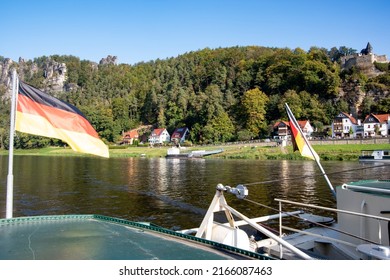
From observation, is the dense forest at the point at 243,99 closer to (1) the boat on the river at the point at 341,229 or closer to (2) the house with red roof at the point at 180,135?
(2) the house with red roof at the point at 180,135

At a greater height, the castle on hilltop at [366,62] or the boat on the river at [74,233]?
the castle on hilltop at [366,62]

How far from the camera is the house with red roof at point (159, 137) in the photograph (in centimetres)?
15238

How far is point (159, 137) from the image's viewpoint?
6024 inches

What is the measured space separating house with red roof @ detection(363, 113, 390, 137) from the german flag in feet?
365

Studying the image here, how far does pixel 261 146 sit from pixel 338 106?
39660 mm

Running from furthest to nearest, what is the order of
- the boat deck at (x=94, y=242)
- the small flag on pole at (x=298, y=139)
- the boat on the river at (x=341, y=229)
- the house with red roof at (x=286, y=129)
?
the house with red roof at (x=286, y=129), the small flag on pole at (x=298, y=139), the boat on the river at (x=341, y=229), the boat deck at (x=94, y=242)

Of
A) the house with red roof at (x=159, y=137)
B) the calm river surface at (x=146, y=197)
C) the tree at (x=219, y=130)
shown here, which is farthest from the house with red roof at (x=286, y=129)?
the calm river surface at (x=146, y=197)

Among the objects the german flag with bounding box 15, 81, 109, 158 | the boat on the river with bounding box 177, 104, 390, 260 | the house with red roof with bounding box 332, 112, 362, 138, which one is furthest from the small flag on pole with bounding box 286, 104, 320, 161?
the house with red roof with bounding box 332, 112, 362, 138

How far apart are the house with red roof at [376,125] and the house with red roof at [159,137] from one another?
7832 centimetres

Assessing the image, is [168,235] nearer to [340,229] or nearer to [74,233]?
[74,233]

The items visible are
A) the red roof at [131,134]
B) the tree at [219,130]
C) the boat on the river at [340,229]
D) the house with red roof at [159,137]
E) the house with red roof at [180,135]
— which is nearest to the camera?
the boat on the river at [340,229]

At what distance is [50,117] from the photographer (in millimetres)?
9008

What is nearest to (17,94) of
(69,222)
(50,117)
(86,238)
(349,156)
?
(50,117)

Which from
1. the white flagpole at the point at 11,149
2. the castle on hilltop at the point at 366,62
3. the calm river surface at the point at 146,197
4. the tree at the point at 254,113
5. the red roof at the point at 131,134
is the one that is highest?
the castle on hilltop at the point at 366,62
